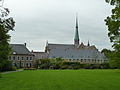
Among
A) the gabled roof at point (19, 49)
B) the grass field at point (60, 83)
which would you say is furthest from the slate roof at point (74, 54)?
the grass field at point (60, 83)

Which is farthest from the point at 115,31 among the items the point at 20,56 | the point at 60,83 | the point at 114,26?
the point at 20,56

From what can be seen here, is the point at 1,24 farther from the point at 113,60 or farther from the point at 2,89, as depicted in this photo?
the point at 113,60

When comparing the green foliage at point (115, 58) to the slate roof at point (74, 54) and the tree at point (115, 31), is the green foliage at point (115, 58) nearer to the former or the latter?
the tree at point (115, 31)

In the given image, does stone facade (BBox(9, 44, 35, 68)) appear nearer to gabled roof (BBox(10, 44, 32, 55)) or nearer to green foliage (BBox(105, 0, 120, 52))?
gabled roof (BBox(10, 44, 32, 55))

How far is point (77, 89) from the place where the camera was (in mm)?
17016

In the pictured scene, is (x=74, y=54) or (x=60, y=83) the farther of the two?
(x=74, y=54)

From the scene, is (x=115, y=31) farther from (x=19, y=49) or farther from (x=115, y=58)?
(x=19, y=49)

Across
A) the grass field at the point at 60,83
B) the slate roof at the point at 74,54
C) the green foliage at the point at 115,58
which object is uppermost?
the slate roof at the point at 74,54

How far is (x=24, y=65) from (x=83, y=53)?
3562 centimetres

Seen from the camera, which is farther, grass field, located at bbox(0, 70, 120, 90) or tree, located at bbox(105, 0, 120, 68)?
tree, located at bbox(105, 0, 120, 68)

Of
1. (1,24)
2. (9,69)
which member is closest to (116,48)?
(1,24)

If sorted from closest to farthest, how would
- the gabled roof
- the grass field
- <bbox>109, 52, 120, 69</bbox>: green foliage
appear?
the grass field < <bbox>109, 52, 120, 69</bbox>: green foliage < the gabled roof

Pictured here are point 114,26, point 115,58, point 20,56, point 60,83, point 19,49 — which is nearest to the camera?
point 60,83

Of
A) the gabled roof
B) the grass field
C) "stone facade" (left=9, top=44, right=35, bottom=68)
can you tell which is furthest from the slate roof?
the grass field
